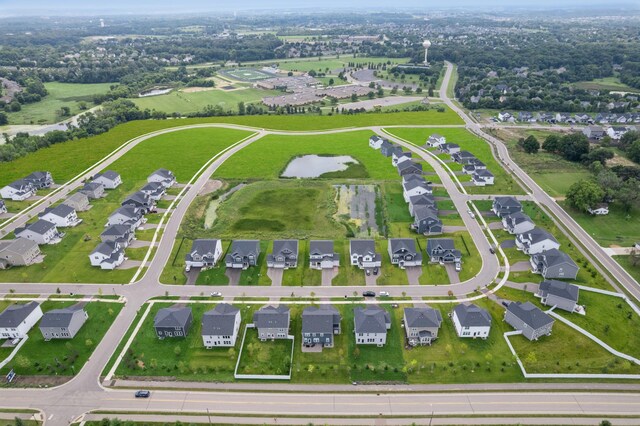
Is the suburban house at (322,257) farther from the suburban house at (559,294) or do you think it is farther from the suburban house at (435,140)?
the suburban house at (435,140)

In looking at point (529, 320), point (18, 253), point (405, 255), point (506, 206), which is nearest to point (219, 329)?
point (405, 255)

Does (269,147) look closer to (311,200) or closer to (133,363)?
(311,200)

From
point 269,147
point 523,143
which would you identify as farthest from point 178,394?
point 523,143

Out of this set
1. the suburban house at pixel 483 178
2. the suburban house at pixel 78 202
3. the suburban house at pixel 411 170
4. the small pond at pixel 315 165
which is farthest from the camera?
the small pond at pixel 315 165

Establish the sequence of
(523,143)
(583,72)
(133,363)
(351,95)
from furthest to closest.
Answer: (583,72) → (351,95) → (523,143) → (133,363)

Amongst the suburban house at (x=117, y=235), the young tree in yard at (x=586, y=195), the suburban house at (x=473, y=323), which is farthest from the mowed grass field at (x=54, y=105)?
the young tree in yard at (x=586, y=195)

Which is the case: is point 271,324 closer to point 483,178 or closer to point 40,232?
point 40,232
